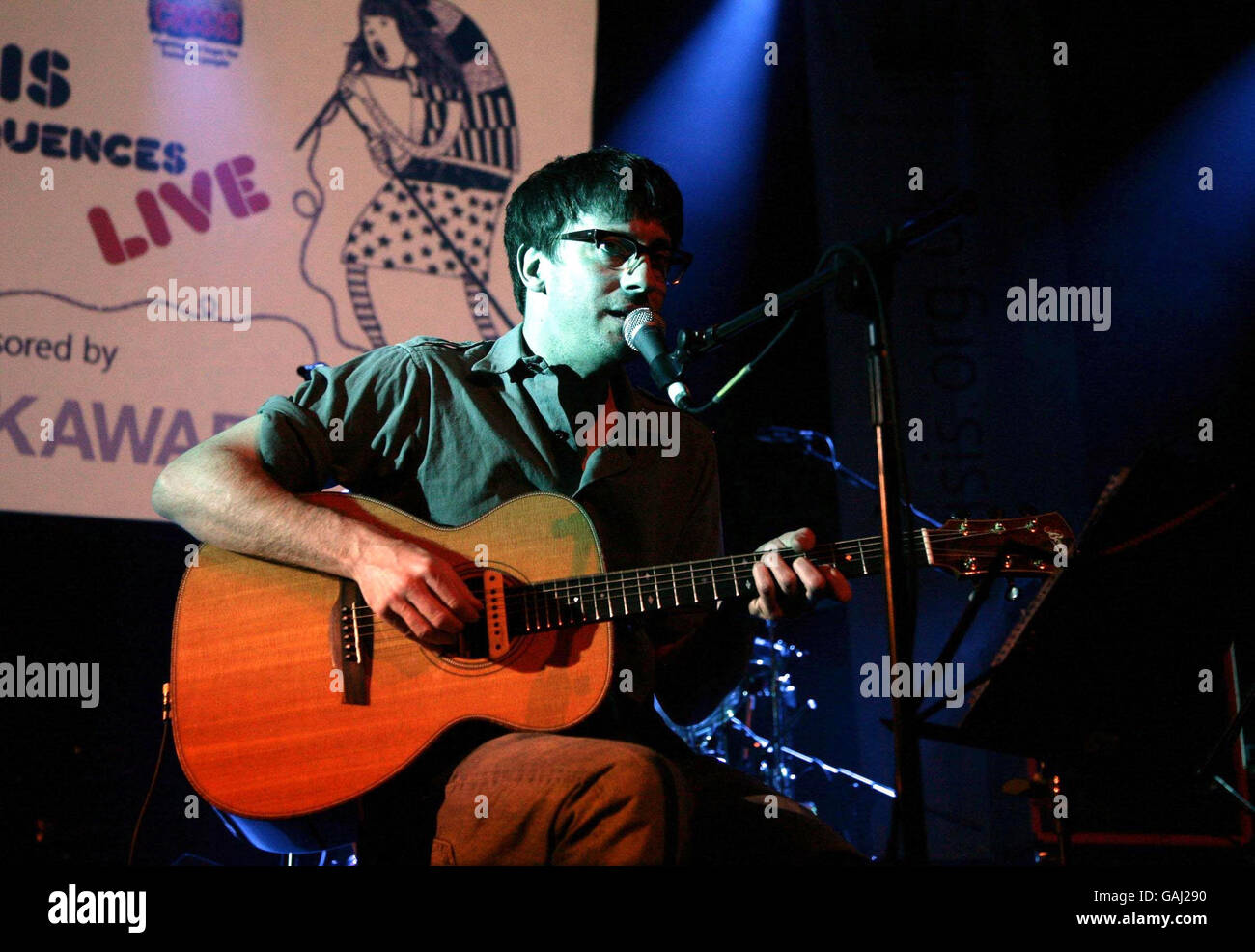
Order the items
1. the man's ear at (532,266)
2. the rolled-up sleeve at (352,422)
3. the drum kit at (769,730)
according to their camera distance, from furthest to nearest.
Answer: the drum kit at (769,730) → the man's ear at (532,266) → the rolled-up sleeve at (352,422)

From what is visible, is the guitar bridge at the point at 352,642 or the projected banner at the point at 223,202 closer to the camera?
the guitar bridge at the point at 352,642

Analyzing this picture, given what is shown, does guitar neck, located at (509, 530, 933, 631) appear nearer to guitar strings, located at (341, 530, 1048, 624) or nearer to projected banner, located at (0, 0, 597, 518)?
guitar strings, located at (341, 530, 1048, 624)

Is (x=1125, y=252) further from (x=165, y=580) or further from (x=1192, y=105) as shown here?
(x=165, y=580)

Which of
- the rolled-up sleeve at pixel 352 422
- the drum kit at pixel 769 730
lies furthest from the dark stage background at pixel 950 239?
the rolled-up sleeve at pixel 352 422

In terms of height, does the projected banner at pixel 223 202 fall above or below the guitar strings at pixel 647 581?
above

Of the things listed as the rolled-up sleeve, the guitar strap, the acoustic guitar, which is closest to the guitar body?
the acoustic guitar

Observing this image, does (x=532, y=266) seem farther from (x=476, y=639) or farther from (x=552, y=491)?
(x=476, y=639)

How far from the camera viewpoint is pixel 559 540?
2.51 metres

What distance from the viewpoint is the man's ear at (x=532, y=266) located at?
310 centimetres

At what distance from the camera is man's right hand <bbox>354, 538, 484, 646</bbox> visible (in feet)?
7.53

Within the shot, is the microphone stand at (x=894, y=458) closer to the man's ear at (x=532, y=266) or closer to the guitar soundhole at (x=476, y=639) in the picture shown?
the guitar soundhole at (x=476, y=639)

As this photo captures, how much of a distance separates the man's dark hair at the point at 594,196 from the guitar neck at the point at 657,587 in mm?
1033

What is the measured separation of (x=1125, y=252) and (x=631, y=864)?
5.03 meters
